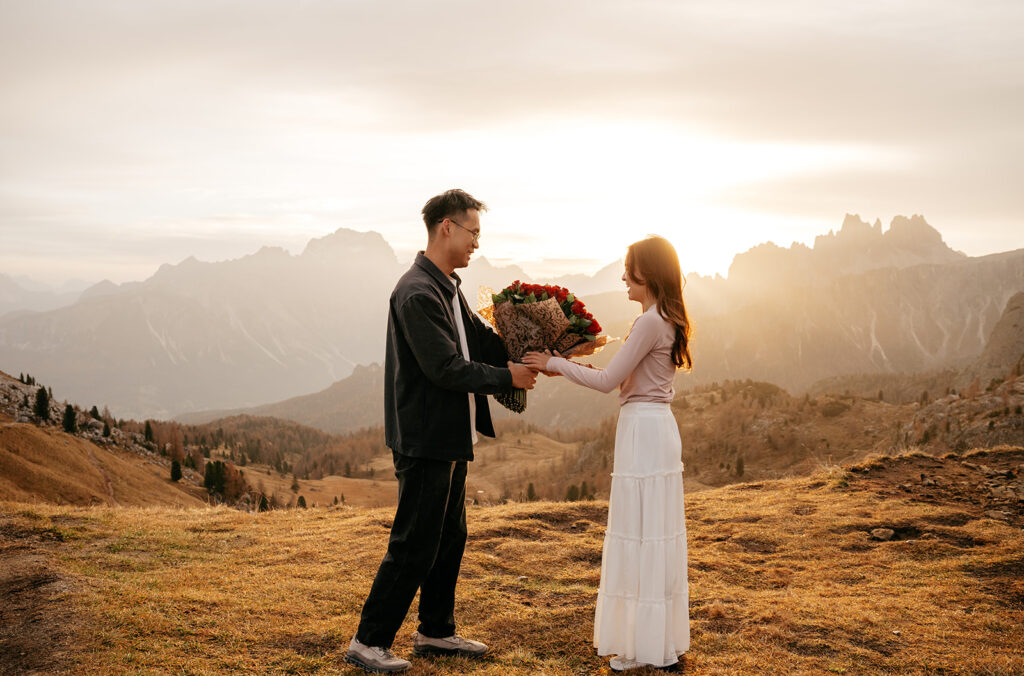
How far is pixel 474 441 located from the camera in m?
5.52

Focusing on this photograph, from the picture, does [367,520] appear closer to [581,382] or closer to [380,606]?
[380,606]

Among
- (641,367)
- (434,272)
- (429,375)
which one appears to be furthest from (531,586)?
(434,272)

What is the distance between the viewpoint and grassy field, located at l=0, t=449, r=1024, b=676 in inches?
219

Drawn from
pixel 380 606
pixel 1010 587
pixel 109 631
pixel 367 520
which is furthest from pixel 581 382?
pixel 367 520

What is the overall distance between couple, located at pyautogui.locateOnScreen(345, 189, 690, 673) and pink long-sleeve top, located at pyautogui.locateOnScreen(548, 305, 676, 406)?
0.04 ft

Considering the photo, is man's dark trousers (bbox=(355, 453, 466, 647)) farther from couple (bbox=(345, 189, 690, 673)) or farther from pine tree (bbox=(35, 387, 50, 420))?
pine tree (bbox=(35, 387, 50, 420))

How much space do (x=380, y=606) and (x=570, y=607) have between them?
8.05 ft

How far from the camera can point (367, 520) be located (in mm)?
10789

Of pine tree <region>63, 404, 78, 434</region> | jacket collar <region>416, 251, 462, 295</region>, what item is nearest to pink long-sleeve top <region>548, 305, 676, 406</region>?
jacket collar <region>416, 251, 462, 295</region>

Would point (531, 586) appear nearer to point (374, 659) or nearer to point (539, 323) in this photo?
point (374, 659)

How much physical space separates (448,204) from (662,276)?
5.67ft

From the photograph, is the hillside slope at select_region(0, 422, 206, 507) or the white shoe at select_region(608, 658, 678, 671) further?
the hillside slope at select_region(0, 422, 206, 507)

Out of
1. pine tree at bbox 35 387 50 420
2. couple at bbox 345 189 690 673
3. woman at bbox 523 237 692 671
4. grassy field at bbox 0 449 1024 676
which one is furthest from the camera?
pine tree at bbox 35 387 50 420

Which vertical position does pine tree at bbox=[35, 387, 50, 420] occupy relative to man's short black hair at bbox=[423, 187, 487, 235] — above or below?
below
